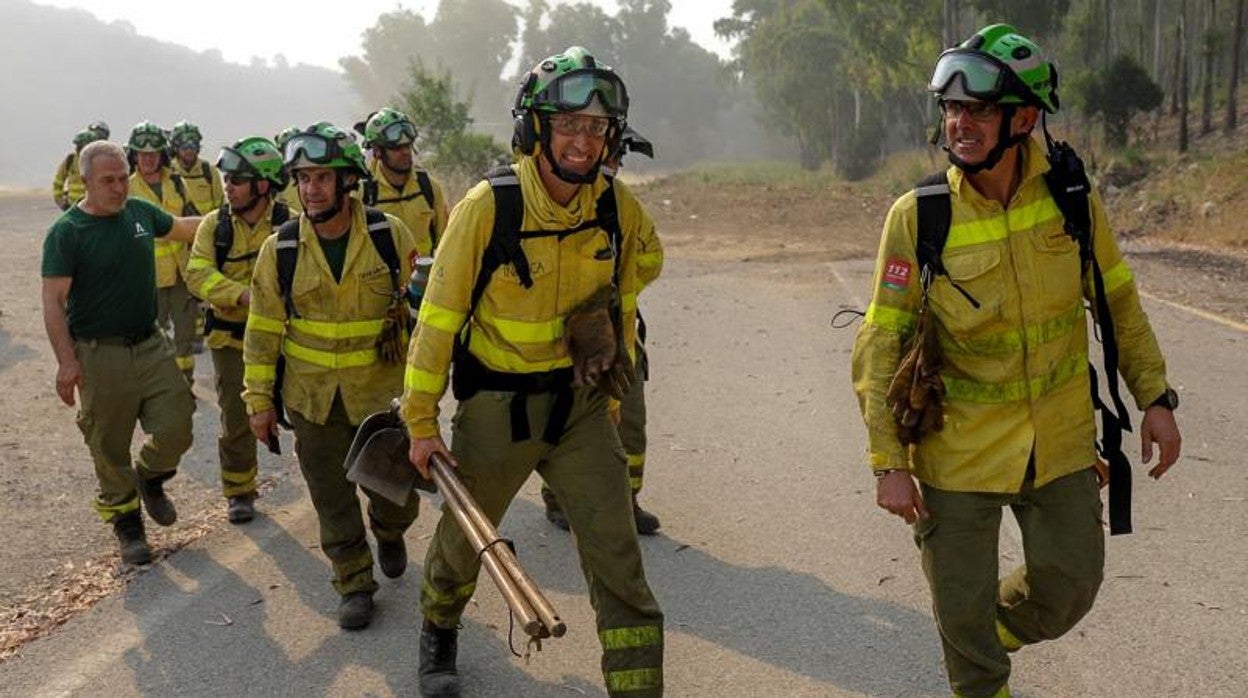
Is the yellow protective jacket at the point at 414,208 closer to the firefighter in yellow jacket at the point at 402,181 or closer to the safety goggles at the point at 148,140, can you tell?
the firefighter in yellow jacket at the point at 402,181

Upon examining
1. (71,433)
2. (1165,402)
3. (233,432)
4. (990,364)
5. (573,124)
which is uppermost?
(573,124)

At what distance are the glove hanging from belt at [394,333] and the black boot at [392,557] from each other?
3.11ft

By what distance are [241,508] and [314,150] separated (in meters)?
2.54

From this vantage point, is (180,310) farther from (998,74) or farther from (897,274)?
(998,74)

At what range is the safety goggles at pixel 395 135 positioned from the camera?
8094 millimetres

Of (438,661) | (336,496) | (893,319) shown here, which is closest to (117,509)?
(336,496)

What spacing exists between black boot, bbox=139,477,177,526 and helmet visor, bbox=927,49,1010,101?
486 cm

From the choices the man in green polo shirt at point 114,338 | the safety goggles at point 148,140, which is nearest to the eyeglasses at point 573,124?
the man in green polo shirt at point 114,338

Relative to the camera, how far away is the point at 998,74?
344 centimetres

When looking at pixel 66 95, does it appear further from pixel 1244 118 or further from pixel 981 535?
pixel 981 535

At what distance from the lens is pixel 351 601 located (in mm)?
5211

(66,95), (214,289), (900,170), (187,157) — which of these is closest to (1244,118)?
(900,170)

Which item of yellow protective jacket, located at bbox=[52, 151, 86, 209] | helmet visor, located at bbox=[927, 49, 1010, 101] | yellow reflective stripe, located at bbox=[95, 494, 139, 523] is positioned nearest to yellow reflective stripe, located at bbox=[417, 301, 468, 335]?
helmet visor, located at bbox=[927, 49, 1010, 101]

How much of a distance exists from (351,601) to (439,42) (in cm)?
12438
